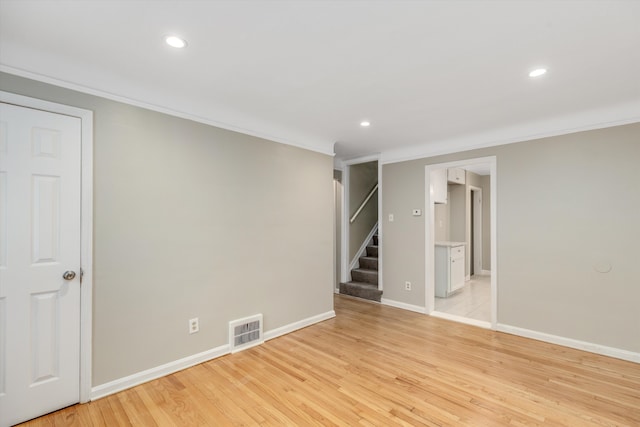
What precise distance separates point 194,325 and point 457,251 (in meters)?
4.49

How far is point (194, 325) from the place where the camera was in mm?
2701

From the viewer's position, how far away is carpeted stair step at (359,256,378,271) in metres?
5.30

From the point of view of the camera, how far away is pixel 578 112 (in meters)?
2.98

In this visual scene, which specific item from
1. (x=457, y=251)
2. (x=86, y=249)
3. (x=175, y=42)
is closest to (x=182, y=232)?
(x=86, y=249)

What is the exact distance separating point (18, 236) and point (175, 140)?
49.8 inches

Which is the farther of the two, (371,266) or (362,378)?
(371,266)

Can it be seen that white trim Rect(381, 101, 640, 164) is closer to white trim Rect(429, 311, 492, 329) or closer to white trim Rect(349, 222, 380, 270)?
white trim Rect(349, 222, 380, 270)

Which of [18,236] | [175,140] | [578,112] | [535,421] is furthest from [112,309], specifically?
[578,112]

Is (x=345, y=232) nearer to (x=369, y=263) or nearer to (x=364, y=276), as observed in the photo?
(x=369, y=263)

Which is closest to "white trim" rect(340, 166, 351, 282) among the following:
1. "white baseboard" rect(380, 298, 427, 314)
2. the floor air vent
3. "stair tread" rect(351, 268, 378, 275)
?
"stair tread" rect(351, 268, 378, 275)

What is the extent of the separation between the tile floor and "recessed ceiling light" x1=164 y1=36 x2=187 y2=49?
14.5 ft

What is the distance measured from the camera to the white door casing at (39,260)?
1.88m

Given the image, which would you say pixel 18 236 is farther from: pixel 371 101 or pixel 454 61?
pixel 454 61

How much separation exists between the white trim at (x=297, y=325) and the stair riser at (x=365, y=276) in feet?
3.88
